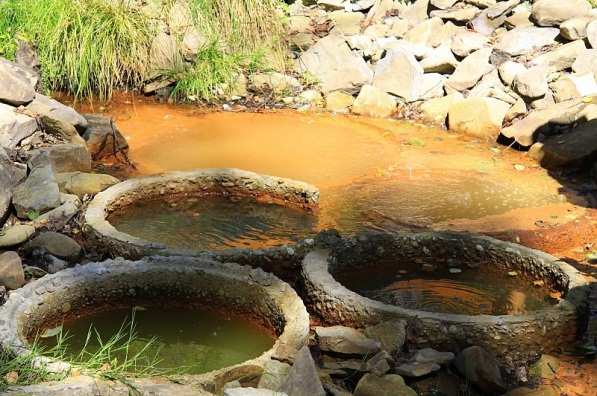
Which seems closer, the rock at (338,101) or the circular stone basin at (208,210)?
the circular stone basin at (208,210)

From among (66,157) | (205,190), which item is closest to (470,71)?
(205,190)

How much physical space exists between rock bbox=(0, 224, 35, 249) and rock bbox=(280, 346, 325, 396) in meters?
2.15

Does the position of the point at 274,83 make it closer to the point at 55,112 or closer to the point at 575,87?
the point at 55,112

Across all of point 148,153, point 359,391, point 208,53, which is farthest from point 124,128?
point 359,391

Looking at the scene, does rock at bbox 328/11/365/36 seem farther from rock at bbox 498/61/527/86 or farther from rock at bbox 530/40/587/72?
rock at bbox 530/40/587/72

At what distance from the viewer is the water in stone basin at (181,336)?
3709mm

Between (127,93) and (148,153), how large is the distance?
1714 millimetres

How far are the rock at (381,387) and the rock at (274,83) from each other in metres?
5.68

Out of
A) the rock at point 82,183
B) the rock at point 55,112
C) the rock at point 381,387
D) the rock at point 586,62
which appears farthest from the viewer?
the rock at point 586,62

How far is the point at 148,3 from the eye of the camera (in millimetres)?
8812

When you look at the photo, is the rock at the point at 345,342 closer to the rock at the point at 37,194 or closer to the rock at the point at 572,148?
the rock at the point at 37,194

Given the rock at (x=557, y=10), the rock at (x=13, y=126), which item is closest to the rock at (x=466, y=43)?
the rock at (x=557, y=10)

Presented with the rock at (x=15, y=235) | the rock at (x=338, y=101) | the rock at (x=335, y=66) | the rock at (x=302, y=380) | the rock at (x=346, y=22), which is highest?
the rock at (x=302, y=380)

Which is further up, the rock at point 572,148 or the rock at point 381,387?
the rock at point 381,387
